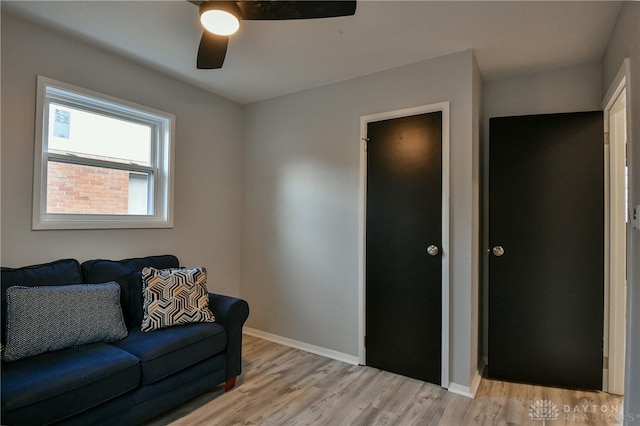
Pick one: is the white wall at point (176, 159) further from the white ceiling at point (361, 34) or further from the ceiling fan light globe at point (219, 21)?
the ceiling fan light globe at point (219, 21)

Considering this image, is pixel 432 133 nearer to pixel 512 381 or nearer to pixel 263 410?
pixel 512 381

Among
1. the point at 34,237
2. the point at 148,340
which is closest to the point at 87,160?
the point at 34,237

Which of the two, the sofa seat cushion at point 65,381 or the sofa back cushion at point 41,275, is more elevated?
the sofa back cushion at point 41,275

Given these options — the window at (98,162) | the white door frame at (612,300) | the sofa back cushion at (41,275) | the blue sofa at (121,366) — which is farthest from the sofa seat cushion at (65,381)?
the white door frame at (612,300)

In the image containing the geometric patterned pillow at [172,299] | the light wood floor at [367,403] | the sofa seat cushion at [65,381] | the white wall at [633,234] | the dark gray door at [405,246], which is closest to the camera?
the sofa seat cushion at [65,381]

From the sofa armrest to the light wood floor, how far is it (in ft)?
0.60

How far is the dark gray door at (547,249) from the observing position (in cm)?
244

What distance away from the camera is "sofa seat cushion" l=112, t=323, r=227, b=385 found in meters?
1.95

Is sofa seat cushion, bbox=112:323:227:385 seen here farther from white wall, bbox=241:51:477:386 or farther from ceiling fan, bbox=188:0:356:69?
ceiling fan, bbox=188:0:356:69

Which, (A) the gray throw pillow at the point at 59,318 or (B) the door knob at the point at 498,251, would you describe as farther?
(B) the door knob at the point at 498,251

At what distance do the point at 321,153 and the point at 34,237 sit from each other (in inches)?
89.0

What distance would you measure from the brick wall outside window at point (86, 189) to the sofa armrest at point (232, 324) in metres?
1.21

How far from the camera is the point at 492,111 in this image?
2961 mm

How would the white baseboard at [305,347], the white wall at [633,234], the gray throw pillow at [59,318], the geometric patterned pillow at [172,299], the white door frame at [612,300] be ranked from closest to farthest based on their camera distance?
1. the white wall at [633,234]
2. the gray throw pillow at [59,318]
3. the geometric patterned pillow at [172,299]
4. the white door frame at [612,300]
5. the white baseboard at [305,347]
